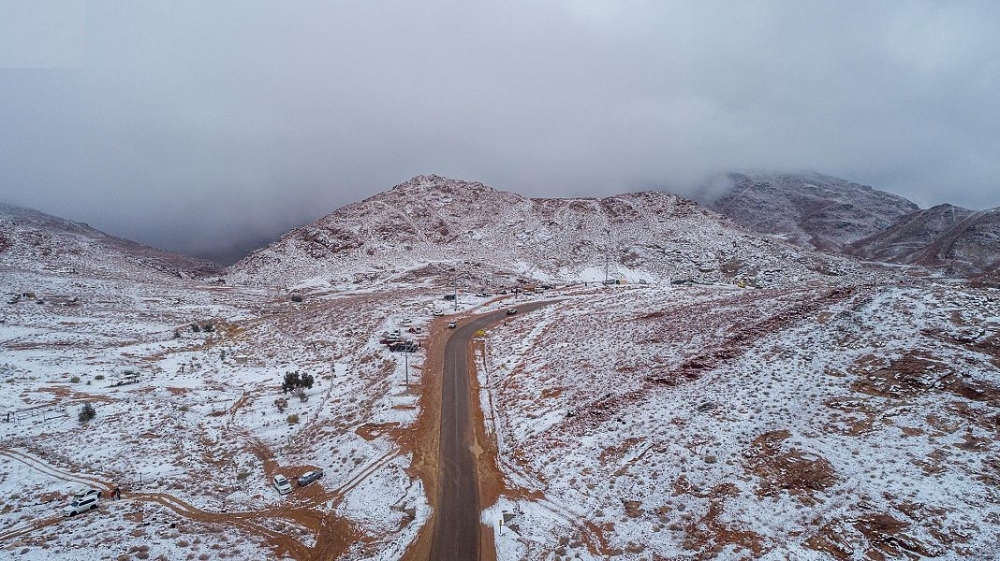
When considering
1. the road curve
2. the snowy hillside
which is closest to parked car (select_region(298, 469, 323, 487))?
the snowy hillside

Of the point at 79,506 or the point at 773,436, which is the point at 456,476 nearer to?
the point at 773,436

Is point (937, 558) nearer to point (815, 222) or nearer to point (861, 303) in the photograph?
point (861, 303)

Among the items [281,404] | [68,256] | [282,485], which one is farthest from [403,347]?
[68,256]

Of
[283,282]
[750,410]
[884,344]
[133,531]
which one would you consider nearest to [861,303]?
[884,344]

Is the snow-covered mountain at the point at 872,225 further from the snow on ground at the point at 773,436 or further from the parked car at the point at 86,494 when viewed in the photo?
the parked car at the point at 86,494

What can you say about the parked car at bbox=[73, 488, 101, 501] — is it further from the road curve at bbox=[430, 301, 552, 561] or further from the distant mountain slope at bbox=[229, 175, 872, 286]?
the distant mountain slope at bbox=[229, 175, 872, 286]

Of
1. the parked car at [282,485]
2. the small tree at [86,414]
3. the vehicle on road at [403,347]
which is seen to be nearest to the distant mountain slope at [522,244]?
the vehicle on road at [403,347]
